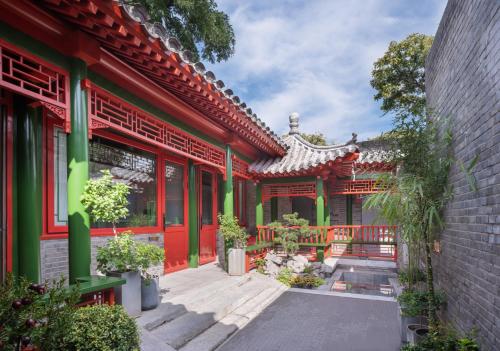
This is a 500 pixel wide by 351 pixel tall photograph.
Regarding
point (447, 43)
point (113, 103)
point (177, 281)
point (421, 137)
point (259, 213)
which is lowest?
point (177, 281)

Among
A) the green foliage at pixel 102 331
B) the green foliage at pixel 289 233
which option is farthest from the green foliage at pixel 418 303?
the green foliage at pixel 289 233

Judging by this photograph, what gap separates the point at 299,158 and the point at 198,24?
187 inches

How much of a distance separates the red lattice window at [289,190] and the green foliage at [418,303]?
5.03 metres

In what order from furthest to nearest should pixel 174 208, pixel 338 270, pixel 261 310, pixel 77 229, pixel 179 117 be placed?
pixel 338 270, pixel 174 208, pixel 179 117, pixel 261 310, pixel 77 229

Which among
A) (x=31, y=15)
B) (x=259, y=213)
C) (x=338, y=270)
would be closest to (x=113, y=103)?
(x=31, y=15)

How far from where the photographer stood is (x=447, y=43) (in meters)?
3.39

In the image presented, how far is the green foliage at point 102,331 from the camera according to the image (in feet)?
7.89

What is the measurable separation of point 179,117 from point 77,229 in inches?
109

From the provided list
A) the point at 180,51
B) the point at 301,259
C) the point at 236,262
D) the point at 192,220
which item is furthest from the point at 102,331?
the point at 301,259

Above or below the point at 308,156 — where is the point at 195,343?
below

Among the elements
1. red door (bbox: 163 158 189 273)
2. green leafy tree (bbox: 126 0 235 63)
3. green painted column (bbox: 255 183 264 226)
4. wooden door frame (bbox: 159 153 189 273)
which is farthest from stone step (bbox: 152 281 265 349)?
green leafy tree (bbox: 126 0 235 63)

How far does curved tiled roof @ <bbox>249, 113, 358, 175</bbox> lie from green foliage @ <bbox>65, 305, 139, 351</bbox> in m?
6.22

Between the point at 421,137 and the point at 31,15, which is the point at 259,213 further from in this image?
Result: the point at 31,15

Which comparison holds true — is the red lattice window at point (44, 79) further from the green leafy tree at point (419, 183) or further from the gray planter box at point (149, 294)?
the green leafy tree at point (419, 183)
